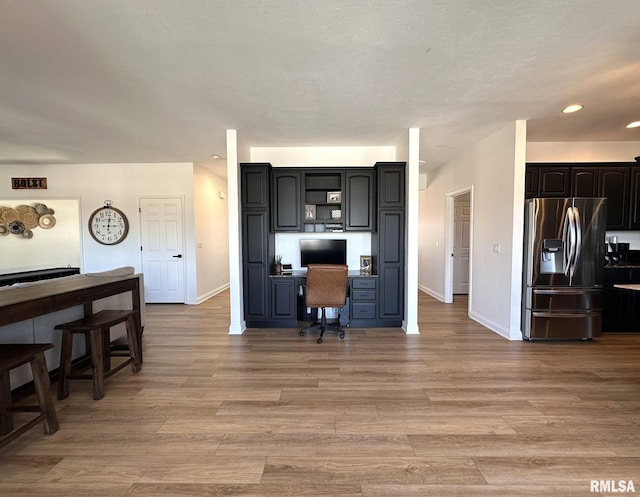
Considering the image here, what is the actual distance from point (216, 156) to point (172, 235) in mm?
1807

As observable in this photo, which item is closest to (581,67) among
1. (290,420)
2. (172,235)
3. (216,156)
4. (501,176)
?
(501,176)

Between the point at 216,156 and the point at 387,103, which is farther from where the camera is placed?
the point at 216,156

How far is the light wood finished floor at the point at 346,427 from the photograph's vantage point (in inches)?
59.6

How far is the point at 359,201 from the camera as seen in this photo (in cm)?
419

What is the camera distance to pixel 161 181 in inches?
215

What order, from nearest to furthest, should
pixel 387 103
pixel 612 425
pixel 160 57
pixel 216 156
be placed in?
1. pixel 612 425
2. pixel 160 57
3. pixel 387 103
4. pixel 216 156

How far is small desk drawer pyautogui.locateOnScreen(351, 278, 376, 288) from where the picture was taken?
13.4 feet

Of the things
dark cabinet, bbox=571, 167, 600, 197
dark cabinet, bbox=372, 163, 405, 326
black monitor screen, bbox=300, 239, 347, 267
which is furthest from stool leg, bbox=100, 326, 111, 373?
dark cabinet, bbox=571, 167, 600, 197

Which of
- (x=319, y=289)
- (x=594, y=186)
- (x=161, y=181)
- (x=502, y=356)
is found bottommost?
(x=502, y=356)

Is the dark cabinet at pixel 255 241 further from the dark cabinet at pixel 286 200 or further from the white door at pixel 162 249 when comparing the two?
the white door at pixel 162 249

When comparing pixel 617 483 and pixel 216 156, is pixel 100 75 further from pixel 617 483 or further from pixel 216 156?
pixel 617 483

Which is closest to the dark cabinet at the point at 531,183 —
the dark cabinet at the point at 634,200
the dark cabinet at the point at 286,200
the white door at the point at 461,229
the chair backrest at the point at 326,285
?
the dark cabinet at the point at 634,200

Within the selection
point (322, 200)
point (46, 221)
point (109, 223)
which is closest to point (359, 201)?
point (322, 200)

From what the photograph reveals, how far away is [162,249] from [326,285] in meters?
3.74
